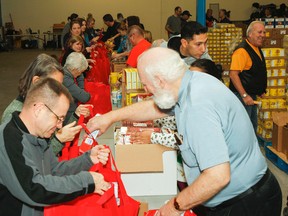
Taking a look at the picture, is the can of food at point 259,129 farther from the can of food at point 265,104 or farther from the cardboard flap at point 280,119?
the cardboard flap at point 280,119

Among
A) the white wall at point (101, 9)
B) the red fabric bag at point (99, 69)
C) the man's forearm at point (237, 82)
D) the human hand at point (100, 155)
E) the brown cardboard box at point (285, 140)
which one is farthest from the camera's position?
the white wall at point (101, 9)

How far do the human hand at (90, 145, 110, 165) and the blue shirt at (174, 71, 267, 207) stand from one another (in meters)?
0.51

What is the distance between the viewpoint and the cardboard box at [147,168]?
3.71m

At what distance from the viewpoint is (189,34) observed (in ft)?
14.5

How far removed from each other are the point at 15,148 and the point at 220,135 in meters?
0.89

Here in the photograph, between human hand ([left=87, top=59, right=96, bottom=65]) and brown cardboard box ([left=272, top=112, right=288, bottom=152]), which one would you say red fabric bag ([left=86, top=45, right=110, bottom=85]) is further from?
brown cardboard box ([left=272, top=112, right=288, bottom=152])

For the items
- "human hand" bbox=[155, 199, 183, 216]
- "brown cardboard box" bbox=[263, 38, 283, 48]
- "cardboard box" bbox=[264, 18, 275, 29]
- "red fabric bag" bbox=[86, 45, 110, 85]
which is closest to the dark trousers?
"human hand" bbox=[155, 199, 183, 216]

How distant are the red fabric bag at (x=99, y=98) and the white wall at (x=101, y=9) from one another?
607 inches

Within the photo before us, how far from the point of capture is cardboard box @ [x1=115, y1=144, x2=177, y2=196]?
3.71 metres

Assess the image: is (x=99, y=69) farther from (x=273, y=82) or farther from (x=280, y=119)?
(x=280, y=119)

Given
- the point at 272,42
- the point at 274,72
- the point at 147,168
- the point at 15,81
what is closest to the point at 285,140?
the point at 274,72

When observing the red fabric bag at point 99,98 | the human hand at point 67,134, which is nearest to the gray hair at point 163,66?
the human hand at point 67,134

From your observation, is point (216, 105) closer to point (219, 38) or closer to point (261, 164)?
point (261, 164)

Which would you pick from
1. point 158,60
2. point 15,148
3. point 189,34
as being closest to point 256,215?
point 158,60
